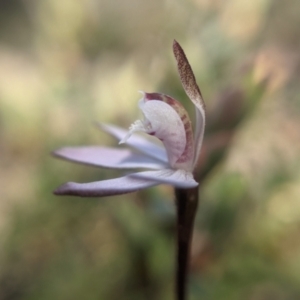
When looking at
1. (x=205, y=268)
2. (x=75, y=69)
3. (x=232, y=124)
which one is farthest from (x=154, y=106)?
(x=75, y=69)

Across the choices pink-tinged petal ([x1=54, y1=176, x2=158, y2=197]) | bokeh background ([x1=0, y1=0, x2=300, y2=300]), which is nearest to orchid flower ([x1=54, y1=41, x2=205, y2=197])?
pink-tinged petal ([x1=54, y1=176, x2=158, y2=197])

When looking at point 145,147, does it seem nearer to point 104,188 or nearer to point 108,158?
point 108,158

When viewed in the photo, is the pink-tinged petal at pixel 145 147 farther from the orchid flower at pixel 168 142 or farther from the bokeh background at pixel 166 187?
the bokeh background at pixel 166 187

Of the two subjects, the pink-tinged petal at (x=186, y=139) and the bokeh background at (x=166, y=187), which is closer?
the pink-tinged petal at (x=186, y=139)

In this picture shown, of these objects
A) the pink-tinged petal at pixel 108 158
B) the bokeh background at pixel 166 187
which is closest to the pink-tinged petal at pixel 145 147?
the pink-tinged petal at pixel 108 158

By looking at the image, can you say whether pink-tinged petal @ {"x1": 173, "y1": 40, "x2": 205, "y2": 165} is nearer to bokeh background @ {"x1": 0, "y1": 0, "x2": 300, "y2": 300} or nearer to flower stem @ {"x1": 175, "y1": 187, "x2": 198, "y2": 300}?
flower stem @ {"x1": 175, "y1": 187, "x2": 198, "y2": 300}
